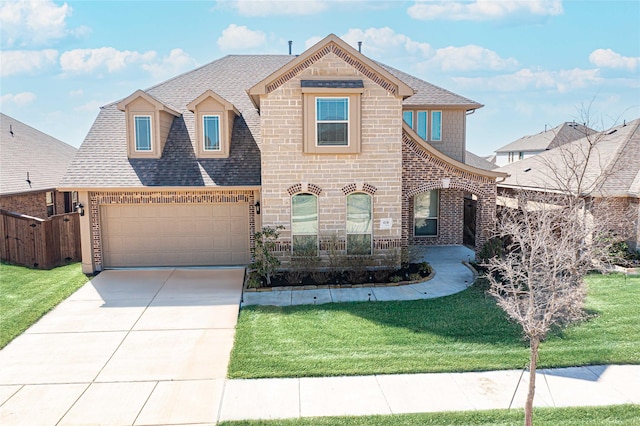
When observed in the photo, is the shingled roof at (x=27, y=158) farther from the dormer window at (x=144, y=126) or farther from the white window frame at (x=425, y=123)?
the white window frame at (x=425, y=123)

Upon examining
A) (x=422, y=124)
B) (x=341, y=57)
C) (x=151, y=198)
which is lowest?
(x=151, y=198)

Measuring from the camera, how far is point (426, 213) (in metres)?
18.5

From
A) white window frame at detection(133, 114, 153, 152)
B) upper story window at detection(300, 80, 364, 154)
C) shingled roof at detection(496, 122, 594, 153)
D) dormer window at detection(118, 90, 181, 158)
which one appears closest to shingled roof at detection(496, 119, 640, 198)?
upper story window at detection(300, 80, 364, 154)

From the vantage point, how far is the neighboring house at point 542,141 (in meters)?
34.8

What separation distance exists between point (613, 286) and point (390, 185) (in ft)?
21.9

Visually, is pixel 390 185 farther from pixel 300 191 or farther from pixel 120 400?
pixel 120 400

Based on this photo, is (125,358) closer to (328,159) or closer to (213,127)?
(328,159)

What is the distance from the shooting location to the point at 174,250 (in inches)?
606

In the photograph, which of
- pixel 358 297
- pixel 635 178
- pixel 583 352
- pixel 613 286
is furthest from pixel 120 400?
pixel 635 178

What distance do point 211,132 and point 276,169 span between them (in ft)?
10.3

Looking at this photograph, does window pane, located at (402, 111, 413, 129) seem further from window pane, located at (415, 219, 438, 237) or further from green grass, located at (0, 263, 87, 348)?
green grass, located at (0, 263, 87, 348)

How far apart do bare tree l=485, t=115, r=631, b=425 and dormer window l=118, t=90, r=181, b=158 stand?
11159mm

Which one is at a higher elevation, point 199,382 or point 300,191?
point 300,191

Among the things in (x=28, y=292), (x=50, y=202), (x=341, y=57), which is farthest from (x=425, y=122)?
(x=50, y=202)
